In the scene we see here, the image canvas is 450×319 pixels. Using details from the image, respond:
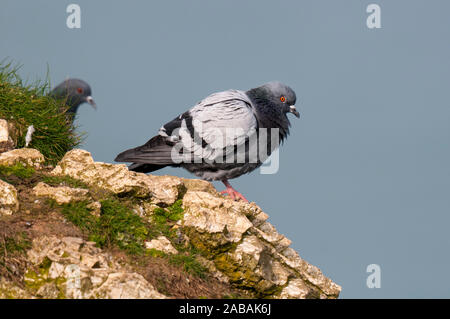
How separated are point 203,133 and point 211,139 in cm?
18

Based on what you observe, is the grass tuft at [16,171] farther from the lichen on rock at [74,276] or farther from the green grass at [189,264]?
the green grass at [189,264]

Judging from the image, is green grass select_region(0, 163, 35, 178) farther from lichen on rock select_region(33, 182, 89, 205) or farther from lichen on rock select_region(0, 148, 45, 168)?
lichen on rock select_region(33, 182, 89, 205)

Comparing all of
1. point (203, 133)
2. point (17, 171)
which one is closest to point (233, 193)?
point (203, 133)

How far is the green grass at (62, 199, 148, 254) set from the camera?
7.03 meters

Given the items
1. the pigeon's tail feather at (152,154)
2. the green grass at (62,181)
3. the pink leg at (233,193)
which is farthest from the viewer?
the pink leg at (233,193)

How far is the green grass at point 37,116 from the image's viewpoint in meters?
10.2

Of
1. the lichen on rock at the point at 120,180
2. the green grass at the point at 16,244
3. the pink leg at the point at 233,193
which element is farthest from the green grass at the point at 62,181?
the pink leg at the point at 233,193

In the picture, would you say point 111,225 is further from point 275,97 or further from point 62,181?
point 275,97

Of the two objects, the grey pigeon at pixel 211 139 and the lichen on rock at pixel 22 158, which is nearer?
the lichen on rock at pixel 22 158

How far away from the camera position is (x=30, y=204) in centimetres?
722

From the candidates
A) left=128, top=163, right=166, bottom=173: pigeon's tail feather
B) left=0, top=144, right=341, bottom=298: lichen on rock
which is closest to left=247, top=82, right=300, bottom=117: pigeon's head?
left=128, top=163, right=166, bottom=173: pigeon's tail feather

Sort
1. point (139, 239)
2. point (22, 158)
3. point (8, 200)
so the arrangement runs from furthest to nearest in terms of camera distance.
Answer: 1. point (22, 158)
2. point (139, 239)
3. point (8, 200)

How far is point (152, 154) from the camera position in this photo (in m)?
10.3

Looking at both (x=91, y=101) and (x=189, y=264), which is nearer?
(x=189, y=264)
